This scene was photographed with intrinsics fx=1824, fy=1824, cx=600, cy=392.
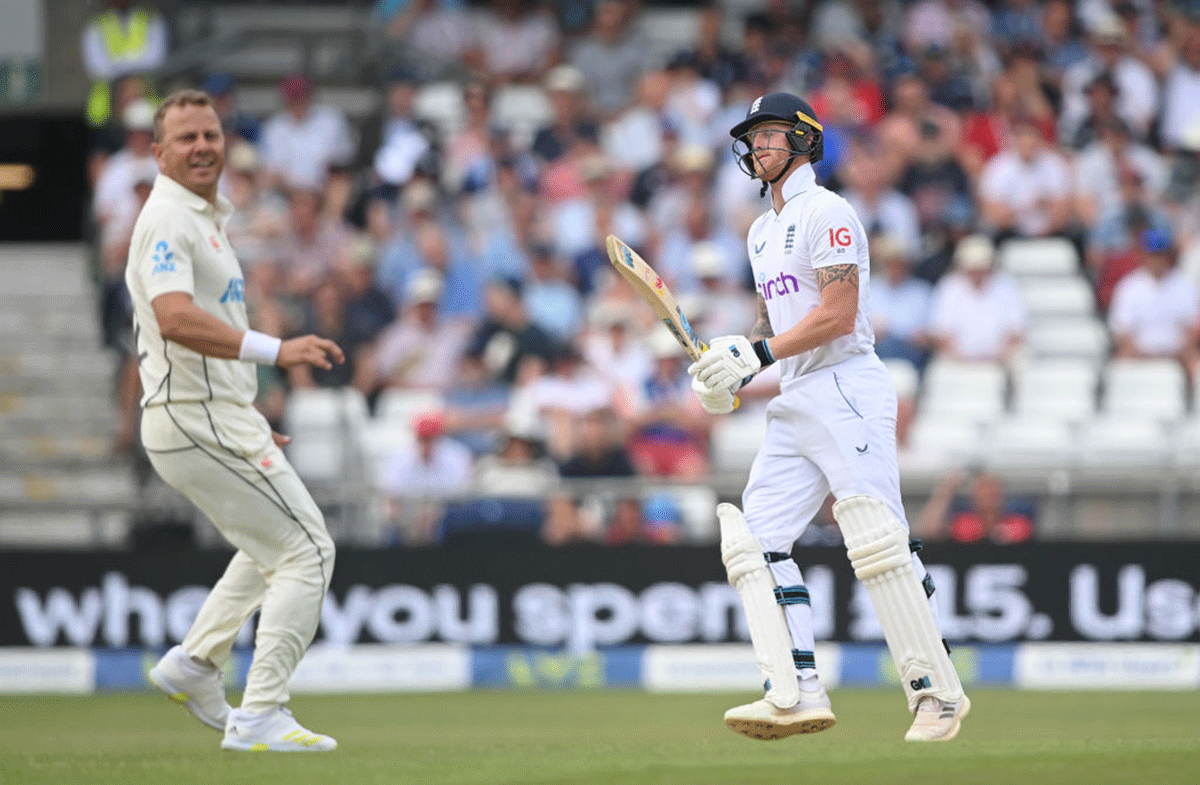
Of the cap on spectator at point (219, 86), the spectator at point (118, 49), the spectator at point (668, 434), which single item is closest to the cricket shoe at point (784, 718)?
the spectator at point (668, 434)

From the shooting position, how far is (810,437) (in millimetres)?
6312

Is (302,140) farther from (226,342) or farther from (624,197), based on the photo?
(226,342)

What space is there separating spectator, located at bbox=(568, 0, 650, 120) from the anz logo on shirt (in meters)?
9.33

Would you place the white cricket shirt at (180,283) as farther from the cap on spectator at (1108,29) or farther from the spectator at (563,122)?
the cap on spectator at (1108,29)

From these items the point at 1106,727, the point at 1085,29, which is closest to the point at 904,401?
the point at 1106,727

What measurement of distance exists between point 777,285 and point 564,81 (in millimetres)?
8470

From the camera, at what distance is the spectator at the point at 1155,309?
41.9ft

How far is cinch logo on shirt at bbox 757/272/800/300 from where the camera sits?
639 centimetres

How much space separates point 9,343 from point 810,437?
920 centimetres

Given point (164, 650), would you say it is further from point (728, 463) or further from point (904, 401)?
point (904, 401)

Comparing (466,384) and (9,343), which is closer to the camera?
(466,384)

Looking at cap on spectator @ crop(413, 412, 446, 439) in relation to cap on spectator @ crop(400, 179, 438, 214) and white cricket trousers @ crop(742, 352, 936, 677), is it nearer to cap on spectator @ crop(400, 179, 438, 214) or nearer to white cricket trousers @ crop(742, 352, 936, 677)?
cap on spectator @ crop(400, 179, 438, 214)

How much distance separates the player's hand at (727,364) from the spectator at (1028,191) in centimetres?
→ 811

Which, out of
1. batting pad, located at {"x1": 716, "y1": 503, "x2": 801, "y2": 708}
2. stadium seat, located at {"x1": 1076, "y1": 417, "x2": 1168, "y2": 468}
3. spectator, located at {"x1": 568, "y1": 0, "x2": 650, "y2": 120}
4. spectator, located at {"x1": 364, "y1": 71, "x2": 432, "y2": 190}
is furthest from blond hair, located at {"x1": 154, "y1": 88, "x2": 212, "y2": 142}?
spectator, located at {"x1": 568, "y1": 0, "x2": 650, "y2": 120}
